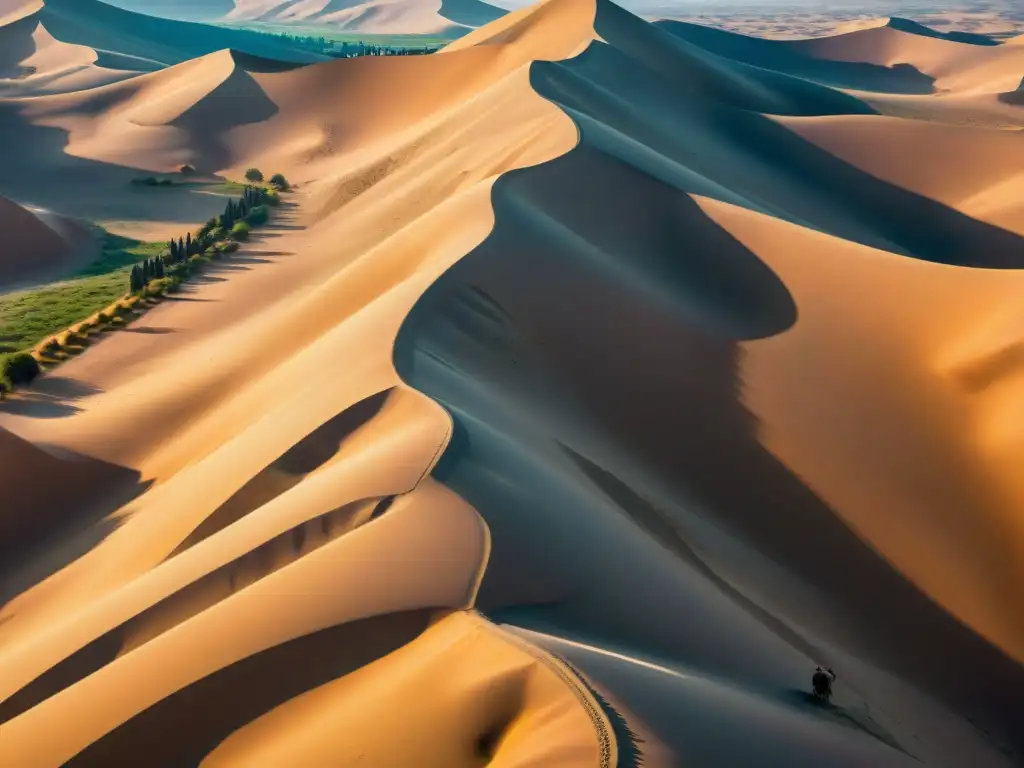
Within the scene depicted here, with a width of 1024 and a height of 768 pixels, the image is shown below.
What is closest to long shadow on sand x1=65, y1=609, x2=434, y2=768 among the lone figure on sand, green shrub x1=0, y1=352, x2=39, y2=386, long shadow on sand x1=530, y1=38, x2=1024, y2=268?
the lone figure on sand

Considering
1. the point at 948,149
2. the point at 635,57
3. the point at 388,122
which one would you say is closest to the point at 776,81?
the point at 635,57

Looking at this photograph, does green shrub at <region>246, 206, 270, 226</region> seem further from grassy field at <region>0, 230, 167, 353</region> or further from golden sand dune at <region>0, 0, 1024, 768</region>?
grassy field at <region>0, 230, 167, 353</region>

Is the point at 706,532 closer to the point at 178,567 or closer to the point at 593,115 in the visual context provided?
the point at 178,567

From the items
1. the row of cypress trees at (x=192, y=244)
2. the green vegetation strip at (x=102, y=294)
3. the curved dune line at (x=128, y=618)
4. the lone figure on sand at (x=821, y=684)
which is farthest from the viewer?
the row of cypress trees at (x=192, y=244)

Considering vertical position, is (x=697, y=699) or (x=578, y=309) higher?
(x=697, y=699)


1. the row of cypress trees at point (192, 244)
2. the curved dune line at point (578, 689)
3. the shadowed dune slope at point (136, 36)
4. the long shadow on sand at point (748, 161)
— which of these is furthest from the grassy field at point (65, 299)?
the shadowed dune slope at point (136, 36)

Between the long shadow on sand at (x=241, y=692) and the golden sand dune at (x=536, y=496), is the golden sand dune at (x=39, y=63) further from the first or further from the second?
the long shadow on sand at (x=241, y=692)
